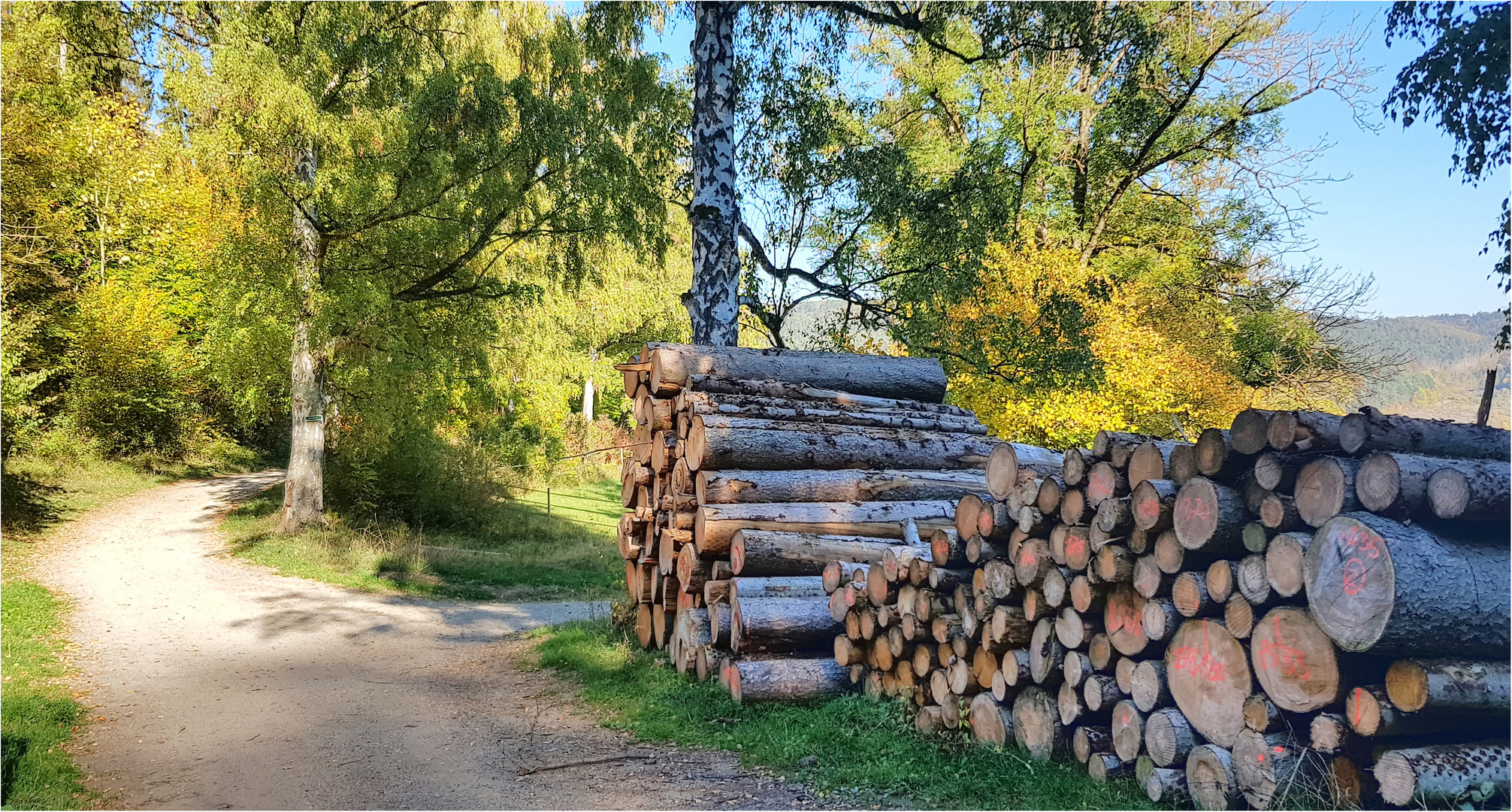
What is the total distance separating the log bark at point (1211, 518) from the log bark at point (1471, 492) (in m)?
0.74

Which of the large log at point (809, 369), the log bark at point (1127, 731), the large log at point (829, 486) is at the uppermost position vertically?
the large log at point (809, 369)

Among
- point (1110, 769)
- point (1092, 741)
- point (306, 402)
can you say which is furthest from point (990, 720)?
point (306, 402)

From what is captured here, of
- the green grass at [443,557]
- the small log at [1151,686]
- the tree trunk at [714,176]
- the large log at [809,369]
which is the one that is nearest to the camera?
the small log at [1151,686]

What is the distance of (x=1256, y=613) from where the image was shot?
13.4ft

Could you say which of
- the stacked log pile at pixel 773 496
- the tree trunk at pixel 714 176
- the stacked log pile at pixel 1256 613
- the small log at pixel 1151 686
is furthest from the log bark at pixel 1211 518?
the tree trunk at pixel 714 176

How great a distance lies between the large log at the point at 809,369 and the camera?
9.18 m

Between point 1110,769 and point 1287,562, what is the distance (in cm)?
148

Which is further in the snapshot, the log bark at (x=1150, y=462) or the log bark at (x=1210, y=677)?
the log bark at (x=1150, y=462)

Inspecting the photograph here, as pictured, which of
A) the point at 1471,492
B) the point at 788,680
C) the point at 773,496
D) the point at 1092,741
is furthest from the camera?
the point at 773,496

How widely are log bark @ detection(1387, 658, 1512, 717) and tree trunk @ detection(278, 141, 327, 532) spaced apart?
1650 centimetres

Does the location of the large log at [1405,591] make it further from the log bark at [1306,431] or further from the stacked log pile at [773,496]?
the stacked log pile at [773,496]

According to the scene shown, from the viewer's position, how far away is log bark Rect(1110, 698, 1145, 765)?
4.56 m

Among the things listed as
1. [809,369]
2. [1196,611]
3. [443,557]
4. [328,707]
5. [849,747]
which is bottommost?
[443,557]

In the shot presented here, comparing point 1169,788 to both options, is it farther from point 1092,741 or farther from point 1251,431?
point 1251,431
